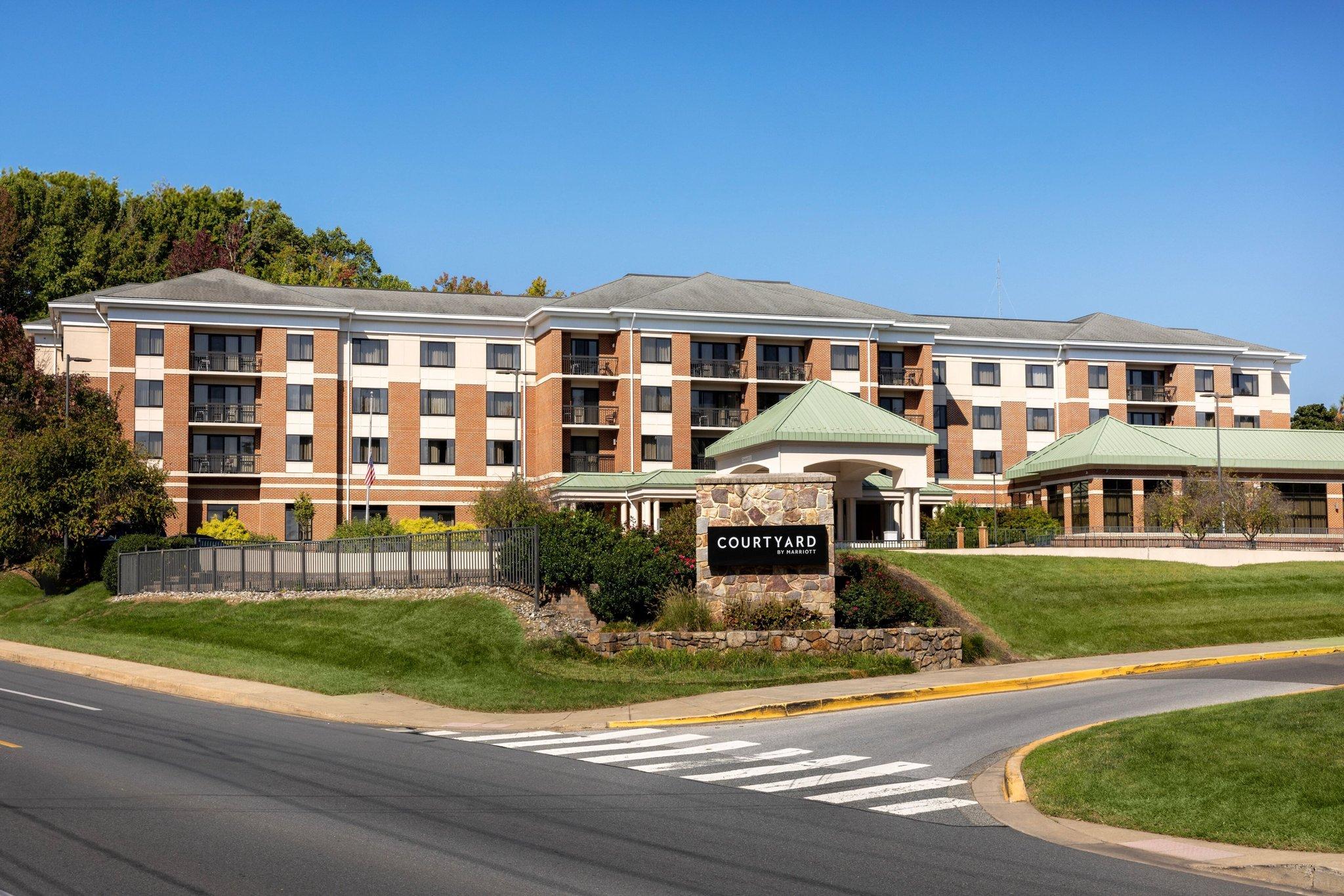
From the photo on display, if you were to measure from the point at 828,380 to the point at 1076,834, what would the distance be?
59.9 metres

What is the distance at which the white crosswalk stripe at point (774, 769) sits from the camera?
15023 millimetres

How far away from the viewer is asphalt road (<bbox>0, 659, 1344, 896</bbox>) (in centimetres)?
987

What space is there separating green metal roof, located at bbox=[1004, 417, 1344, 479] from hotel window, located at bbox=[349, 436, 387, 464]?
37.2 m

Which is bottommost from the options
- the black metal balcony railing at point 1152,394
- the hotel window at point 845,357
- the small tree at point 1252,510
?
the small tree at point 1252,510

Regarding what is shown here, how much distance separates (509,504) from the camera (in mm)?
59156

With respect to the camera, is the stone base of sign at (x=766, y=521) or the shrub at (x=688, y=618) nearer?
the shrub at (x=688, y=618)

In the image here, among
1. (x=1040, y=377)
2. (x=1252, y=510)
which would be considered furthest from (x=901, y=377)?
(x=1252, y=510)

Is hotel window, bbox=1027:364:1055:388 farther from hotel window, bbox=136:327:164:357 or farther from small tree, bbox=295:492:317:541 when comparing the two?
hotel window, bbox=136:327:164:357

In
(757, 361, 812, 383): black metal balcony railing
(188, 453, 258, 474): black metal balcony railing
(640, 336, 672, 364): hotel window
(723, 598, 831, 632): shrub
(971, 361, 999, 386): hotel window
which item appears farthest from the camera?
(971, 361, 999, 386): hotel window

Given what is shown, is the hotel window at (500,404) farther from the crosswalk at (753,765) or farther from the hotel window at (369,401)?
the crosswalk at (753,765)

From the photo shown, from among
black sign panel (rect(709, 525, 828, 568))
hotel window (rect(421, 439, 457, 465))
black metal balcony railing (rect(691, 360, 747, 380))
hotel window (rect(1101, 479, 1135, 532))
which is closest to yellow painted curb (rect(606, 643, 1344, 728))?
black sign panel (rect(709, 525, 828, 568))

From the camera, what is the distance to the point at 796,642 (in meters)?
25.6

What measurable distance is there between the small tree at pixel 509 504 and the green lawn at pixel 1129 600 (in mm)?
24995

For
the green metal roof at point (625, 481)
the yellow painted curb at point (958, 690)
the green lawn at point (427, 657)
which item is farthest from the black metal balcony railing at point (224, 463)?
the yellow painted curb at point (958, 690)
